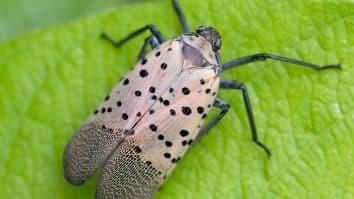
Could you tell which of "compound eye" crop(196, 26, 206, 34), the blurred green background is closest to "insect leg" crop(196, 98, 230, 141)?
"compound eye" crop(196, 26, 206, 34)

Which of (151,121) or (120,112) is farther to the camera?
(120,112)

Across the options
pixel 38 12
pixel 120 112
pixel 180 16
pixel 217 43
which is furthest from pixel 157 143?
pixel 38 12

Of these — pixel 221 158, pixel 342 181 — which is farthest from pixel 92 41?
pixel 342 181

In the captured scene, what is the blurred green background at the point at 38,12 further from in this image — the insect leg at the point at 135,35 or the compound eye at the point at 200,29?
the compound eye at the point at 200,29

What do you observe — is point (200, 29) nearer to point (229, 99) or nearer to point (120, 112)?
point (229, 99)

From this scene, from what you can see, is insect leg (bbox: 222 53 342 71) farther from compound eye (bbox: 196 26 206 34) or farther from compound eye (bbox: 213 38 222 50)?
compound eye (bbox: 196 26 206 34)

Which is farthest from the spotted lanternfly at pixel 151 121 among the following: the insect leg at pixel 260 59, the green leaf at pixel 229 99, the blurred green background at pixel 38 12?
the blurred green background at pixel 38 12

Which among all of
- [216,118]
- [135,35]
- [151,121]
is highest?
[135,35]
